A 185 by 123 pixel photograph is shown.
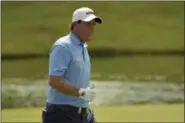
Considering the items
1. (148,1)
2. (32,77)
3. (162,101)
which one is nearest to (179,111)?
(162,101)

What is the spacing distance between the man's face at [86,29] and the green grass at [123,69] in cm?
733

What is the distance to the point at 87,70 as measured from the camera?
4.32m

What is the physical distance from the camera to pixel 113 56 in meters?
13.7

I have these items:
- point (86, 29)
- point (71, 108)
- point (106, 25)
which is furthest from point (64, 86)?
point (106, 25)

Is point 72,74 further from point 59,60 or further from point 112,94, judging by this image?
point 112,94

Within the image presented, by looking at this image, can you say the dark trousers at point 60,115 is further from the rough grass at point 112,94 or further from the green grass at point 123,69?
the green grass at point 123,69

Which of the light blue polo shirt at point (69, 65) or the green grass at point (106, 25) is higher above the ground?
the green grass at point (106, 25)

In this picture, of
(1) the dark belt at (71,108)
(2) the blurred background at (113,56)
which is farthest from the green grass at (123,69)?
(1) the dark belt at (71,108)

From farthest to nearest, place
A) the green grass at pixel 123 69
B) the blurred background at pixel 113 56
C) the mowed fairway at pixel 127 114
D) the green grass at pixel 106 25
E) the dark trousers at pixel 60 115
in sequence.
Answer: the green grass at pixel 106 25, the green grass at pixel 123 69, the blurred background at pixel 113 56, the mowed fairway at pixel 127 114, the dark trousers at pixel 60 115

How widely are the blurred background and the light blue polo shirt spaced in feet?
14.6

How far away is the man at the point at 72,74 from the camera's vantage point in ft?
13.6

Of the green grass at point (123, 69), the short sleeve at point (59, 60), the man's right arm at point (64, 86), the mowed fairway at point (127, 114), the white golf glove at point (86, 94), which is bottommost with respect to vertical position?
the mowed fairway at point (127, 114)

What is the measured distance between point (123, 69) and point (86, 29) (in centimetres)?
845

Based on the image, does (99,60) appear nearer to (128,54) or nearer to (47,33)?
(128,54)
